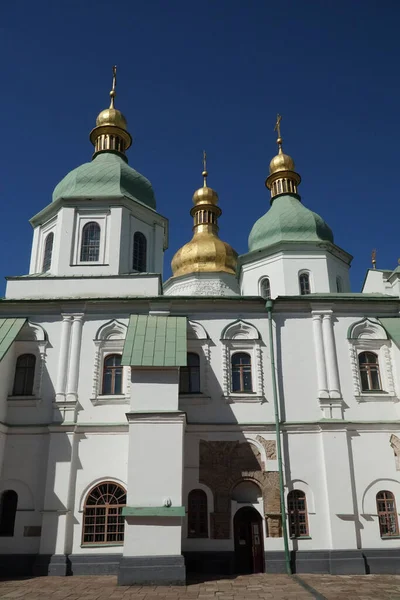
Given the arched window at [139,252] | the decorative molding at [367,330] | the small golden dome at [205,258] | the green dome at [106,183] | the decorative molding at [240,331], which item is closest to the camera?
the decorative molding at [240,331]

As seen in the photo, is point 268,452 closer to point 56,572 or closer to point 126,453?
point 126,453

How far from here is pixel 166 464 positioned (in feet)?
41.2

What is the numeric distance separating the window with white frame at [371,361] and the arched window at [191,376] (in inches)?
174

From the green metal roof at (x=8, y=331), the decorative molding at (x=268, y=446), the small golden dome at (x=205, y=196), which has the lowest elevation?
the decorative molding at (x=268, y=446)

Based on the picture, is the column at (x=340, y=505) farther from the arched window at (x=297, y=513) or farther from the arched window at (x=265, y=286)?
the arched window at (x=265, y=286)

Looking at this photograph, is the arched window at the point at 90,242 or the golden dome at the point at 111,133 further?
the golden dome at the point at 111,133

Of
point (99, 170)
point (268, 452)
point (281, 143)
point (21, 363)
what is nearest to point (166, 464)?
point (268, 452)

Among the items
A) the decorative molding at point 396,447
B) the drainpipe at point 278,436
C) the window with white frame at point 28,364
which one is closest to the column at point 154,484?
the drainpipe at point 278,436

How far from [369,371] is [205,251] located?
450 inches

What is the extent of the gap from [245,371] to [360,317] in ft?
12.7

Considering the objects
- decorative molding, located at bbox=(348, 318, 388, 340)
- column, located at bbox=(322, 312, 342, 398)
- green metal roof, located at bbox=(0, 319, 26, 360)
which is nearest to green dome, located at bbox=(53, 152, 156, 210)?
green metal roof, located at bbox=(0, 319, 26, 360)

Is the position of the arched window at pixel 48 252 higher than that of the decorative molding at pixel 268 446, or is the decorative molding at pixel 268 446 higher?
the arched window at pixel 48 252

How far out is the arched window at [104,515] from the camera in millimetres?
13133

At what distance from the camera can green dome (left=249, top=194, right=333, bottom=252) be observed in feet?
65.6
